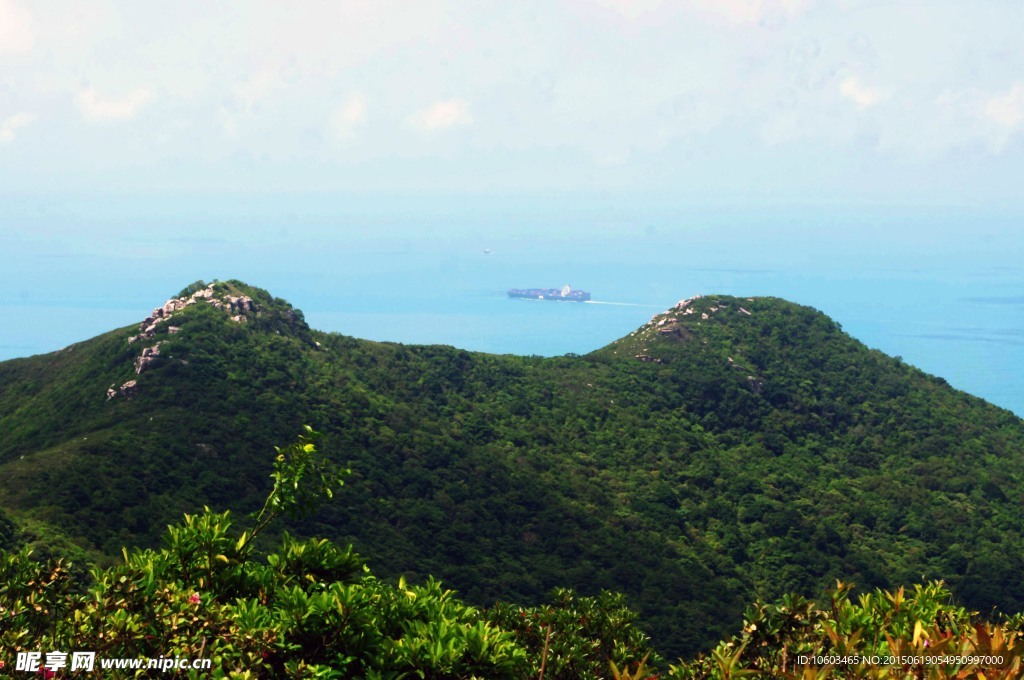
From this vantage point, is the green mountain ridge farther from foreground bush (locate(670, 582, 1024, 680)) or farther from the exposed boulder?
foreground bush (locate(670, 582, 1024, 680))

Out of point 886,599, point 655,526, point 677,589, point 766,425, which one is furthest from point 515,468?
point 886,599

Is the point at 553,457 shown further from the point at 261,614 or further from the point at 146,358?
the point at 261,614

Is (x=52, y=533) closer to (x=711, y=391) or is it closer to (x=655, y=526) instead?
A: (x=655, y=526)

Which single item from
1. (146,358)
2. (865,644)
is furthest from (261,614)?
(146,358)

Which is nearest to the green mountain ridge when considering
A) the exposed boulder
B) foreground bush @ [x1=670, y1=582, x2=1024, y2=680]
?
the exposed boulder

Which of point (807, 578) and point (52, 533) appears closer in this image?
point (52, 533)

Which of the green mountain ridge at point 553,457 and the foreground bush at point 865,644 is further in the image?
the green mountain ridge at point 553,457

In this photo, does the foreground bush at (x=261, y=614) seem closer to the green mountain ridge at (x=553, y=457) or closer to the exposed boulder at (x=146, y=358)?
the green mountain ridge at (x=553, y=457)

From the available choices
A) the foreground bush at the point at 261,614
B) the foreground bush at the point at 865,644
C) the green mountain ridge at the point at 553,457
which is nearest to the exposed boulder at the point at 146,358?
the green mountain ridge at the point at 553,457
